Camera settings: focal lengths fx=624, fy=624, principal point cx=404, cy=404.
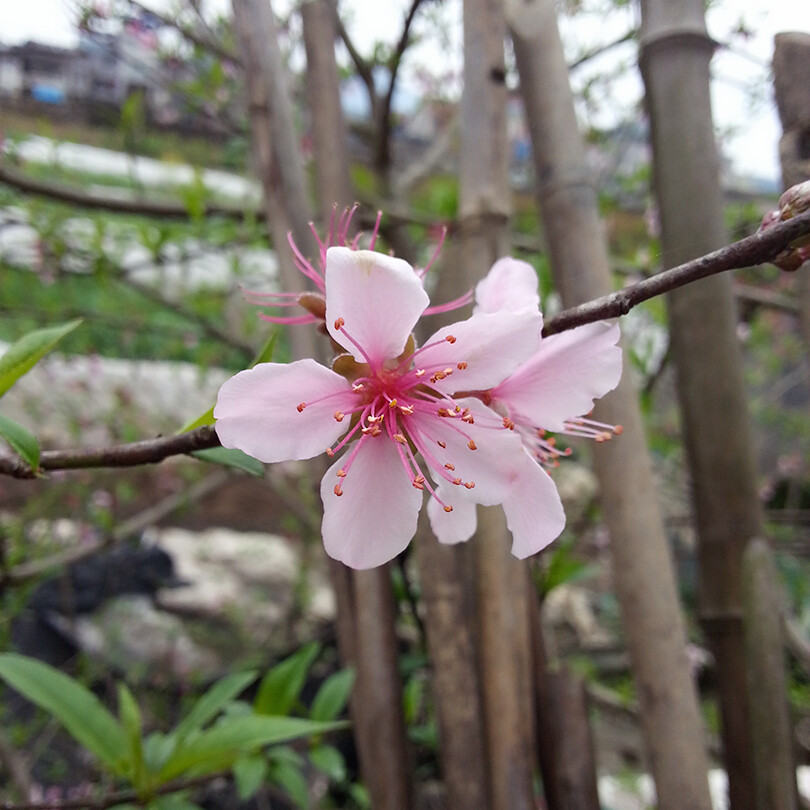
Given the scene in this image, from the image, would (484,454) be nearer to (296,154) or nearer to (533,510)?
(533,510)

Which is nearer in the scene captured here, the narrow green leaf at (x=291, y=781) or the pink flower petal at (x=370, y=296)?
the pink flower petal at (x=370, y=296)

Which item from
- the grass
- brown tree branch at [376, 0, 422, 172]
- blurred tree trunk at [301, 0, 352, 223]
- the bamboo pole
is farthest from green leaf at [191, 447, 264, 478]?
the grass

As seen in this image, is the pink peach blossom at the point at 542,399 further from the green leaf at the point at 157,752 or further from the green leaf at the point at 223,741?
the green leaf at the point at 157,752

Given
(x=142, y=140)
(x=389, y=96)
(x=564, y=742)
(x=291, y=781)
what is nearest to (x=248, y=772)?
(x=291, y=781)

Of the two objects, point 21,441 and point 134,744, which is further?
point 134,744

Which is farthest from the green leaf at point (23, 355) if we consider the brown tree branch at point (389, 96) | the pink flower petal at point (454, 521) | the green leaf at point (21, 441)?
the brown tree branch at point (389, 96)
